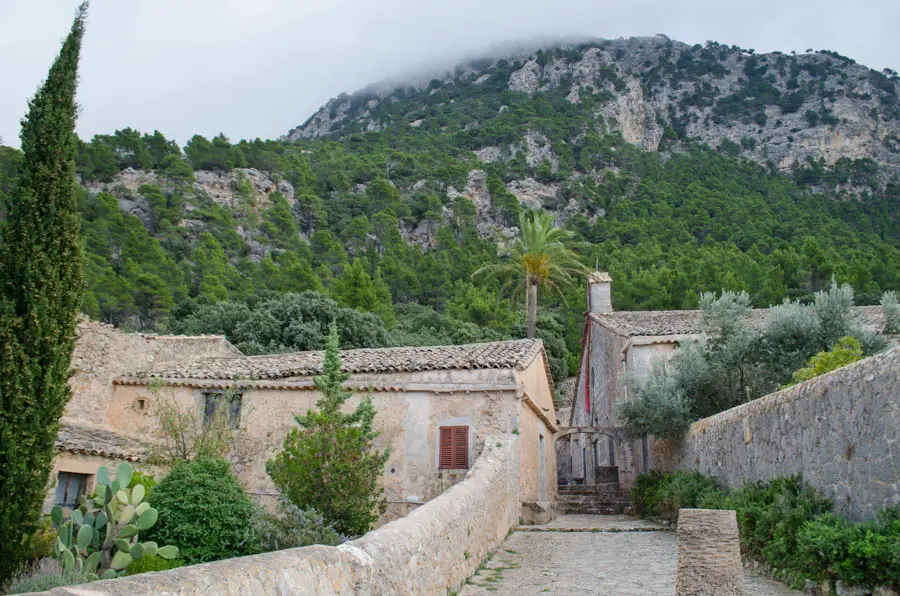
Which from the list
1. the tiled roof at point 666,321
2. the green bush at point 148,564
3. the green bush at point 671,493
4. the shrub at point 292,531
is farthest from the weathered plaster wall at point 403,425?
the tiled roof at point 666,321

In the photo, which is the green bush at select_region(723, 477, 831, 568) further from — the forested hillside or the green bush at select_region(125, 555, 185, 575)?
the forested hillside

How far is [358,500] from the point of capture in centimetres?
1146

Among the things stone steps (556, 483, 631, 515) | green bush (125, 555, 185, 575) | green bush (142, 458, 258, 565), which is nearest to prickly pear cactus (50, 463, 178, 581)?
green bush (125, 555, 185, 575)

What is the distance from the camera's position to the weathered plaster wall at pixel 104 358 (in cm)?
1669

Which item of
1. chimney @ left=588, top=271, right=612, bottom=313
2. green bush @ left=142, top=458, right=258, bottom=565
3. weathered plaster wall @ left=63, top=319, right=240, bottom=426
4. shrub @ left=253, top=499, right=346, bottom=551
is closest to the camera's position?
shrub @ left=253, top=499, right=346, bottom=551

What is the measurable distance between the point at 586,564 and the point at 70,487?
1048 centimetres

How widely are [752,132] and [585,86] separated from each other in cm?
2938

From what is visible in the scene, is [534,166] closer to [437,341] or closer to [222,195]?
[222,195]

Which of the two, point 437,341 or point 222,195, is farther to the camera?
point 222,195

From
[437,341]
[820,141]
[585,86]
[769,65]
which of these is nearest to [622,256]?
[437,341]

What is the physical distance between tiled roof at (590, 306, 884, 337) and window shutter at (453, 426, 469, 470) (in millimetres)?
6987

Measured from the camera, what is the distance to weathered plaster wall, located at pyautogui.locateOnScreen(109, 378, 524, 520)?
15.4 m

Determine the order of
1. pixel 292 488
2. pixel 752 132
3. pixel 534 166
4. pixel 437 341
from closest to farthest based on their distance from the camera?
pixel 292 488
pixel 437 341
pixel 534 166
pixel 752 132

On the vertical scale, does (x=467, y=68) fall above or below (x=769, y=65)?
above
